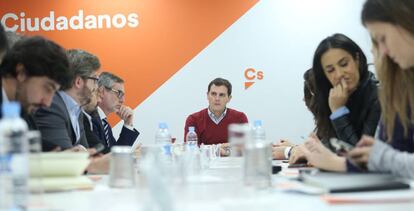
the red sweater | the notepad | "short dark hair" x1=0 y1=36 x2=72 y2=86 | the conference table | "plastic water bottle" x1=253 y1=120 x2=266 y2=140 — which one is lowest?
the conference table

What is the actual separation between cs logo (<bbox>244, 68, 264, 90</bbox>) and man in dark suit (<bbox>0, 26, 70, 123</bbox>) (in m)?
3.25

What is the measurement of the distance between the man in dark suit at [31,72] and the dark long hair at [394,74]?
122 centimetres

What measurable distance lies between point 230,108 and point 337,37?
2.45m

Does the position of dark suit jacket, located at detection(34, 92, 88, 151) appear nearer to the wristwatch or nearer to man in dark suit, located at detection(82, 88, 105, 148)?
man in dark suit, located at detection(82, 88, 105, 148)

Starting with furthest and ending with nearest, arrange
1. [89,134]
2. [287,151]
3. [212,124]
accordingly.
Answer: [212,124], [89,134], [287,151]

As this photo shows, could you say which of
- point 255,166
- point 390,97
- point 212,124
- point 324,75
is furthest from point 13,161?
point 212,124

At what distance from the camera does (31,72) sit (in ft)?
6.55

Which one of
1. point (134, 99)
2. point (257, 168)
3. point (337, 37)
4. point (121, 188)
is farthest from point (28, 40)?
point (134, 99)

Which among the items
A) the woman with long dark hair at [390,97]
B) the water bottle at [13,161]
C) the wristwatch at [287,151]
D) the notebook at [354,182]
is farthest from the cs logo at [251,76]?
the water bottle at [13,161]

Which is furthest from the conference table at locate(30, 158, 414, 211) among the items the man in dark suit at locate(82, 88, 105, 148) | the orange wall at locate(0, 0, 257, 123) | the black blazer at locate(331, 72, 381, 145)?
→ the orange wall at locate(0, 0, 257, 123)

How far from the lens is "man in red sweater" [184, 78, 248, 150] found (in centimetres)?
509

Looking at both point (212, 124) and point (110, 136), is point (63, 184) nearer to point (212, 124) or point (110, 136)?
point (110, 136)

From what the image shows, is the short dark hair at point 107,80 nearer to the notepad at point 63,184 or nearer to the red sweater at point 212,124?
the red sweater at point 212,124

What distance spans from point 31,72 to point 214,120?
129 inches
